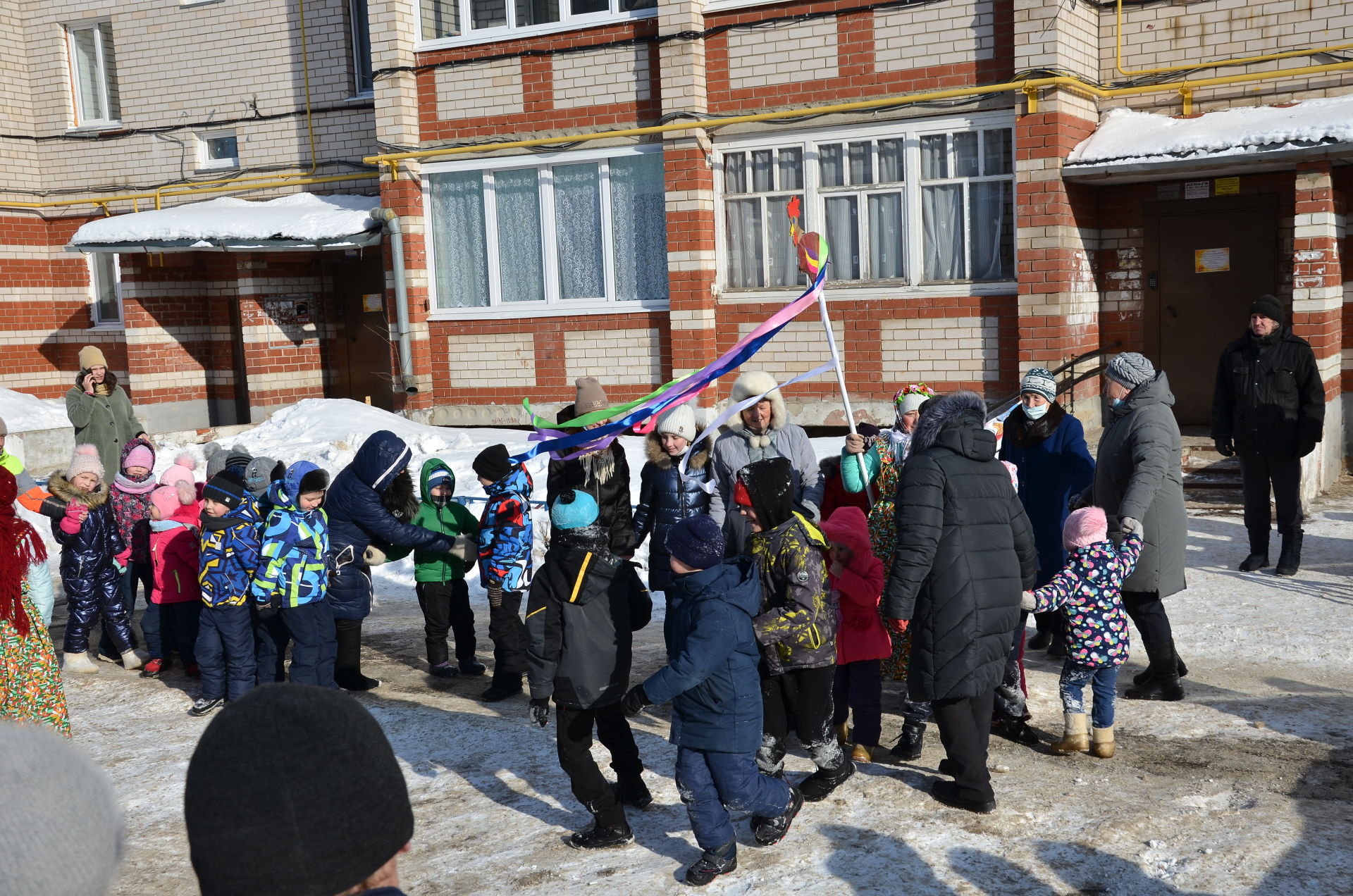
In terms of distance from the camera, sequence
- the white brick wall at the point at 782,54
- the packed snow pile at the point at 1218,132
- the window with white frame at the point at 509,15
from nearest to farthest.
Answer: the packed snow pile at the point at 1218,132
the white brick wall at the point at 782,54
the window with white frame at the point at 509,15

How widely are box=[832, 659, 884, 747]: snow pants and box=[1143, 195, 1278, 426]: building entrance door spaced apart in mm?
Result: 8345

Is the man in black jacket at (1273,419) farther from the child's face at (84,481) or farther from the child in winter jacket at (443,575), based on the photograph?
the child's face at (84,481)

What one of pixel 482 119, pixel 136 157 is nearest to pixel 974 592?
pixel 482 119

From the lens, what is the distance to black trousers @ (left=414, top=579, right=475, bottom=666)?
673cm

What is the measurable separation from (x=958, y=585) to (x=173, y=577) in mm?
4762

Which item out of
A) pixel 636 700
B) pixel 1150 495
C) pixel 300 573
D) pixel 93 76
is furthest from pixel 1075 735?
pixel 93 76

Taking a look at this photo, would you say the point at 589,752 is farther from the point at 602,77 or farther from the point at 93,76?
the point at 93,76

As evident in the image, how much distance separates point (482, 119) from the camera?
14031 mm

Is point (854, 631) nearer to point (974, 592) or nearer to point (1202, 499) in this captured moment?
point (974, 592)

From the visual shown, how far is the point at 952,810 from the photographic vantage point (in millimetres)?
4590

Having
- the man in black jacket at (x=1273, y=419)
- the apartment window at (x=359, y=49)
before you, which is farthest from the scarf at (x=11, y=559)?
the apartment window at (x=359, y=49)

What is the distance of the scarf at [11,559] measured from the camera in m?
4.68

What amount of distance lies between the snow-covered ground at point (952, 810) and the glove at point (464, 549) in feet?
2.43

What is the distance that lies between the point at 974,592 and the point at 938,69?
8.48 metres
